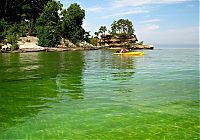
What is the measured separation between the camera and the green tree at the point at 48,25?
116 metres

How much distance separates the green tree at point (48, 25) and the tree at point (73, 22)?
6.03m

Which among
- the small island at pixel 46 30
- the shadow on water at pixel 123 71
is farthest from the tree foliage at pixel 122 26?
the shadow on water at pixel 123 71

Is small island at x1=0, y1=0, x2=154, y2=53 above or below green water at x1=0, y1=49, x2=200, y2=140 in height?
above

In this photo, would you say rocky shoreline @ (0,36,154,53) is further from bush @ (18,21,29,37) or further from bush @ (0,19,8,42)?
bush @ (0,19,8,42)

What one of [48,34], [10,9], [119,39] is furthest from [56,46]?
[10,9]

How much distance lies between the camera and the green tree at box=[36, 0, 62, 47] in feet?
379

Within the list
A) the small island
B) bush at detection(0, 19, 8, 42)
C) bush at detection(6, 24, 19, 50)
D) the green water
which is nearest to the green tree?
the small island

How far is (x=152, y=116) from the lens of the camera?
14.7 m

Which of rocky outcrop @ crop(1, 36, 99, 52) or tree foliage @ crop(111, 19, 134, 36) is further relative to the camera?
tree foliage @ crop(111, 19, 134, 36)

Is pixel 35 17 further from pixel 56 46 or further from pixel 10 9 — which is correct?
pixel 10 9

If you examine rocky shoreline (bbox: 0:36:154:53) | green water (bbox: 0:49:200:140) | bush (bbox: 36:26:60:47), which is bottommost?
green water (bbox: 0:49:200:140)

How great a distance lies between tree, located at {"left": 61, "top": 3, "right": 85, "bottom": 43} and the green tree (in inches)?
237

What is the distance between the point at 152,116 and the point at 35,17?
381 ft

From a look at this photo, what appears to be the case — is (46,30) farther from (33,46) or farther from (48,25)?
(33,46)
